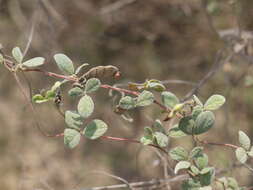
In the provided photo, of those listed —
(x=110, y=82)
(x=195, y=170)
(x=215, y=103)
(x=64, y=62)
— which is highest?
(x=110, y=82)

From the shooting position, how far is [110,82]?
6.79ft

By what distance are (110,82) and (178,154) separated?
4.48ft

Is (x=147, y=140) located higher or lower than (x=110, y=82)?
lower

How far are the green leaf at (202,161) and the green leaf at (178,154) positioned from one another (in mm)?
23

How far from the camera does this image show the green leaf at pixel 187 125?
71 cm

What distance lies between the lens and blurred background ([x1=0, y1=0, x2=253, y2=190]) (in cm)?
200

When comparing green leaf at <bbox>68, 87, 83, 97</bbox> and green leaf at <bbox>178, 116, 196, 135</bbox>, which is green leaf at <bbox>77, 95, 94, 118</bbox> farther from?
green leaf at <bbox>178, 116, 196, 135</bbox>

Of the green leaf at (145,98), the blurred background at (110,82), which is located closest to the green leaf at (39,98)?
the green leaf at (145,98)

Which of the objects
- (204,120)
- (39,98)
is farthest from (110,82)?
(204,120)

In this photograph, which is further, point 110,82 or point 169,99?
point 110,82

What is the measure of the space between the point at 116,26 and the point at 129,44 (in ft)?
0.49

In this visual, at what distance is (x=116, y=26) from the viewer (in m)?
2.09

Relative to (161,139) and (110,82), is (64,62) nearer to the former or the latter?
(161,139)

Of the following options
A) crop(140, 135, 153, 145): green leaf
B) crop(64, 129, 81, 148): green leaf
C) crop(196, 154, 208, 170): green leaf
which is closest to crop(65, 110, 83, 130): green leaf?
crop(64, 129, 81, 148): green leaf
